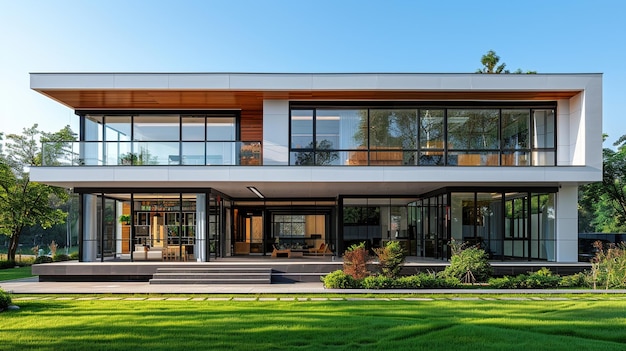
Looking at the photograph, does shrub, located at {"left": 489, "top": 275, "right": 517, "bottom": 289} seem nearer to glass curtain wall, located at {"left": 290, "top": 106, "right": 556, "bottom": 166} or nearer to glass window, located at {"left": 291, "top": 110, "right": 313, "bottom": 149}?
glass curtain wall, located at {"left": 290, "top": 106, "right": 556, "bottom": 166}

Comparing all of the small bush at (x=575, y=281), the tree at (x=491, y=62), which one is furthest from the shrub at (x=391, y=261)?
the tree at (x=491, y=62)

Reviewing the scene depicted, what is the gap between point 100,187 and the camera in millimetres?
21094

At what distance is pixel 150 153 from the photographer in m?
20.0

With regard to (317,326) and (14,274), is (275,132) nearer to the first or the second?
(317,326)

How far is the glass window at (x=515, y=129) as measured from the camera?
20906 mm

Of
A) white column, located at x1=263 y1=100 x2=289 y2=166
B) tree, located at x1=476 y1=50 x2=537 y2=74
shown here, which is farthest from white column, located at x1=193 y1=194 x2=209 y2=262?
tree, located at x1=476 y1=50 x2=537 y2=74

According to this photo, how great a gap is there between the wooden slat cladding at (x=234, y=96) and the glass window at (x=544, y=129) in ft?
2.30

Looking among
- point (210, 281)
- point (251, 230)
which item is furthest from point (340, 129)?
point (251, 230)

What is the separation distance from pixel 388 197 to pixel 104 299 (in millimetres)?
13991

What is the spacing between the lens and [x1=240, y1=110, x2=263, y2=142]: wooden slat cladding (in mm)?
22375

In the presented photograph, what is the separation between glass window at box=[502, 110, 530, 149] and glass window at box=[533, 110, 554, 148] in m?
0.31

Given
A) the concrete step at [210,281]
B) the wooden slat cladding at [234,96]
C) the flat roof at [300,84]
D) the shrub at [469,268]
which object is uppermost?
the flat roof at [300,84]

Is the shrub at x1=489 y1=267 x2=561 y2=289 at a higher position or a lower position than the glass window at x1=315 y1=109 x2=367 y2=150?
lower

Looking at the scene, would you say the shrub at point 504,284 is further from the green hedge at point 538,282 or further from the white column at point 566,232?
the white column at point 566,232
